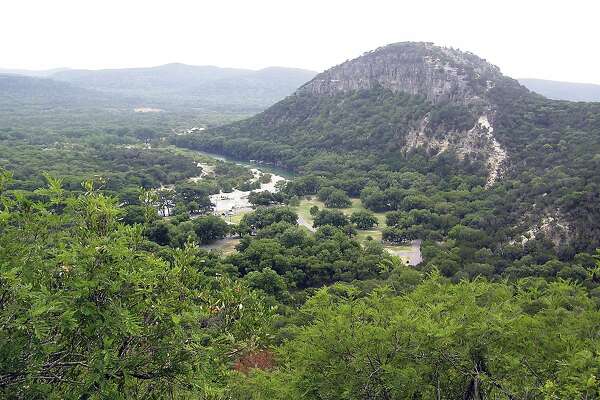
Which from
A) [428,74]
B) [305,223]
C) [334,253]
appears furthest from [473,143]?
[334,253]

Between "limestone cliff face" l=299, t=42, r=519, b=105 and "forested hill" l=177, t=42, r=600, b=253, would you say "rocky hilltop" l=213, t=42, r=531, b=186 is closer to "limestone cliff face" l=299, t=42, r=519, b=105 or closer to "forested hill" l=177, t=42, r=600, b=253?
"limestone cliff face" l=299, t=42, r=519, b=105

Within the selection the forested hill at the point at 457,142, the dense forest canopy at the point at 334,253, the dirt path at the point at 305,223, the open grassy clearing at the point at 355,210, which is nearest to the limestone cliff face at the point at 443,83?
the forested hill at the point at 457,142

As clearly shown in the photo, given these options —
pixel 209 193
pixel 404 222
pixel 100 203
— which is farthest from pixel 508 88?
pixel 100 203

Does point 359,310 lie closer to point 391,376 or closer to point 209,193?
point 391,376

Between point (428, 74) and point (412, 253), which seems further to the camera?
point (428, 74)

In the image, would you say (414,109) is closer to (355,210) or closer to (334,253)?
(355,210)
